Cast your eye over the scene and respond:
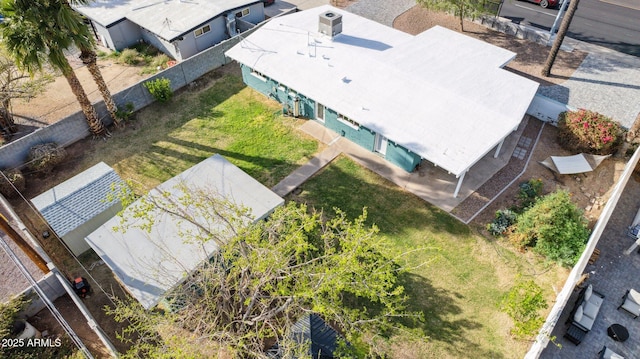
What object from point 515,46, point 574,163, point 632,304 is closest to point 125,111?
point 574,163

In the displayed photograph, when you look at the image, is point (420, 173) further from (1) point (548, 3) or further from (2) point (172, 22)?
(1) point (548, 3)

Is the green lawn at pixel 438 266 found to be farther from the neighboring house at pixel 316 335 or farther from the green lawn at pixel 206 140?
the green lawn at pixel 206 140

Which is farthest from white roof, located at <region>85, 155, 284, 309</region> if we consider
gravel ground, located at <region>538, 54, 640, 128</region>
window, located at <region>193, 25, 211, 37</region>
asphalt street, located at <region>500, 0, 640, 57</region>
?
asphalt street, located at <region>500, 0, 640, 57</region>

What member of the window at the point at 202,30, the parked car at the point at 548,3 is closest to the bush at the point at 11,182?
the window at the point at 202,30

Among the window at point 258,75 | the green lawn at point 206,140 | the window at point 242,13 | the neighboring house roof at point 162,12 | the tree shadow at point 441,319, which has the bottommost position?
the tree shadow at point 441,319

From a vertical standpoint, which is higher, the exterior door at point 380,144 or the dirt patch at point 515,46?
the dirt patch at point 515,46
